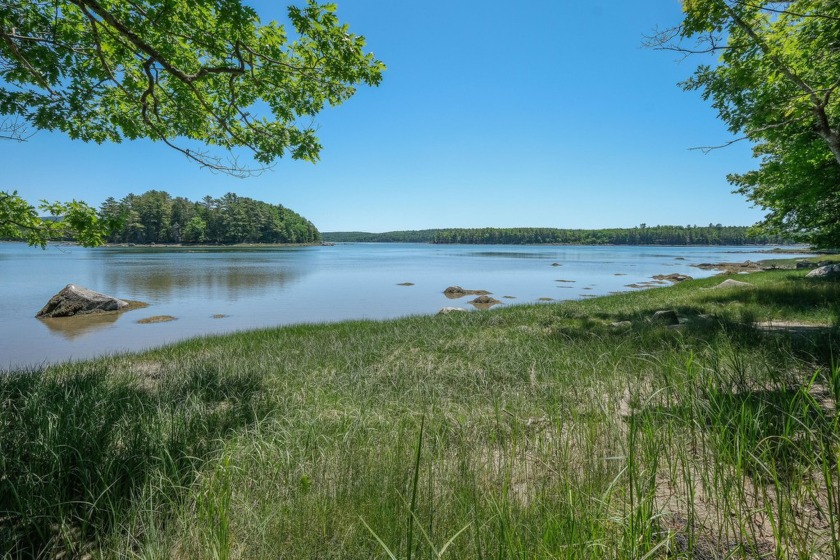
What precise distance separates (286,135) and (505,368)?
7.16 metres

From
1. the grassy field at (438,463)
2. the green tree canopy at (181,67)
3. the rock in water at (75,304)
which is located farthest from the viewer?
the rock in water at (75,304)

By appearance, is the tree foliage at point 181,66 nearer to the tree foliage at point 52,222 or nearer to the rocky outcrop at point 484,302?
the tree foliage at point 52,222

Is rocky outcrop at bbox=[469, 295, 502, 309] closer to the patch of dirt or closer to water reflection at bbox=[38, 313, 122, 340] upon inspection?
the patch of dirt

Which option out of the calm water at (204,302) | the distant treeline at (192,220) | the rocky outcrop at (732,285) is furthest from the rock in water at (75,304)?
the distant treeline at (192,220)

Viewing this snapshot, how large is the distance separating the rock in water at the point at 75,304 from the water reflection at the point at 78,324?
544 millimetres

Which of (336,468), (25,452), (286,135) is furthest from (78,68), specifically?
(336,468)

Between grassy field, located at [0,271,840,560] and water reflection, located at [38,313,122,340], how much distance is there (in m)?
13.3

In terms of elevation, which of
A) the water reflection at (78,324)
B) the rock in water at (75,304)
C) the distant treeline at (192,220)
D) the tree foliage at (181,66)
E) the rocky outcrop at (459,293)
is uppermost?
the distant treeline at (192,220)

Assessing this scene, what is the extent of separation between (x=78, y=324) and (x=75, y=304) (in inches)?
118

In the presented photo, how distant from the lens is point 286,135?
340 inches

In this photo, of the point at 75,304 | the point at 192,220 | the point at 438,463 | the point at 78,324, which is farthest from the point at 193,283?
the point at 192,220

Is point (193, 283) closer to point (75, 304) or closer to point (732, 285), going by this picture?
point (75, 304)

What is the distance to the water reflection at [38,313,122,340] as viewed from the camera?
54.8ft

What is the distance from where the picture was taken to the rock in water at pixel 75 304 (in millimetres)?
20125
